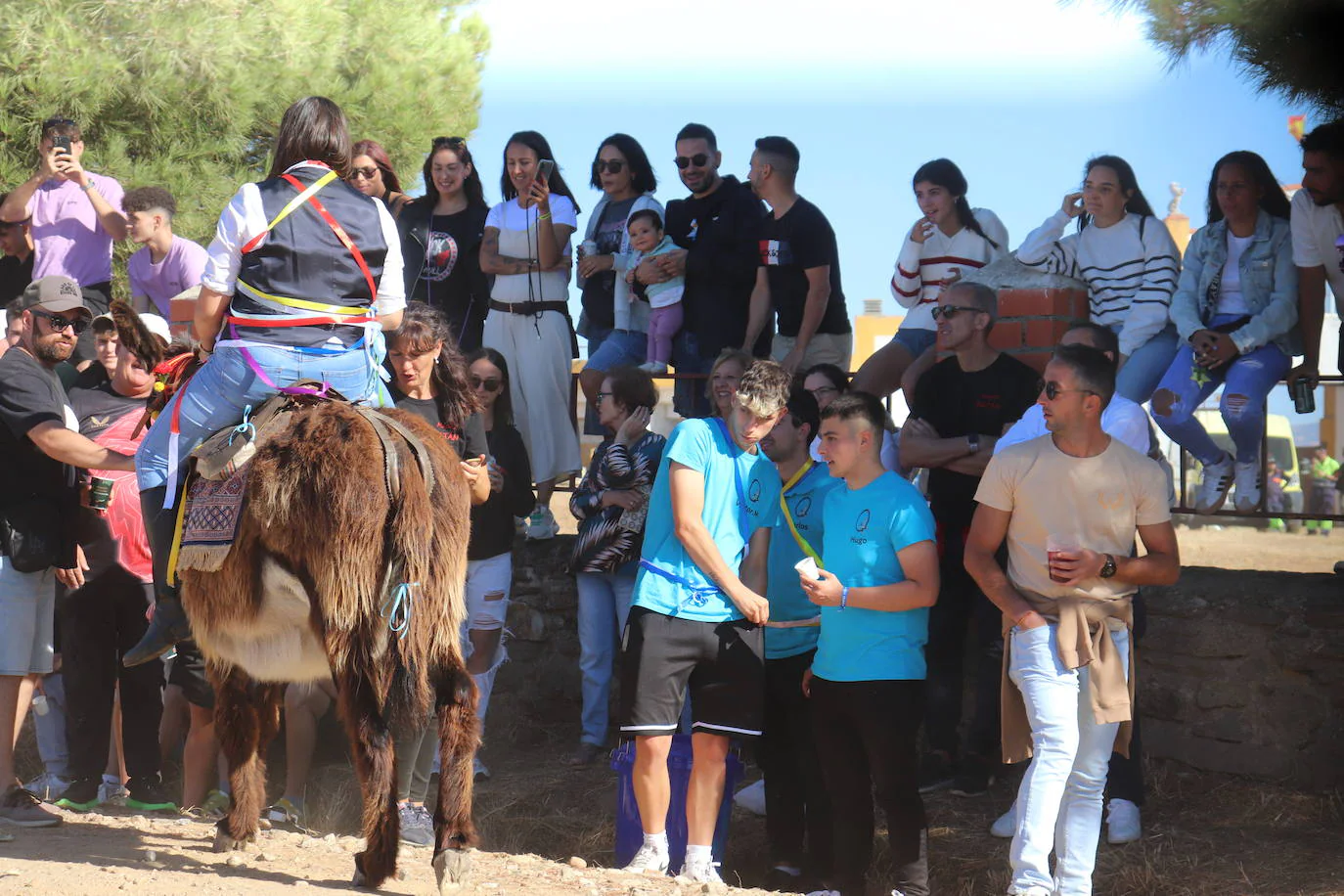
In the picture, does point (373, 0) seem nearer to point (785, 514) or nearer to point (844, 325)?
point (844, 325)

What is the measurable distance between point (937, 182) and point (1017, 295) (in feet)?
2.51

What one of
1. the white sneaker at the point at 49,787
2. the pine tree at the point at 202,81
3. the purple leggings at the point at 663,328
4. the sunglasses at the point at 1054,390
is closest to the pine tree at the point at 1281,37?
the sunglasses at the point at 1054,390

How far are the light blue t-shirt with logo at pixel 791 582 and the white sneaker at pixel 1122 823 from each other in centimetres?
158

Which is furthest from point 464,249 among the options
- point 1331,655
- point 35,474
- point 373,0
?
point 373,0

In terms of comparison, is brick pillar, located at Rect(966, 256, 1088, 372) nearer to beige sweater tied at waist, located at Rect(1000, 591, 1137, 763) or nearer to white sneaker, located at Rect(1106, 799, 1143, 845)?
white sneaker, located at Rect(1106, 799, 1143, 845)

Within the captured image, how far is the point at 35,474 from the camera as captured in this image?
6398 mm

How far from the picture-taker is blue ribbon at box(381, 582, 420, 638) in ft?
15.1

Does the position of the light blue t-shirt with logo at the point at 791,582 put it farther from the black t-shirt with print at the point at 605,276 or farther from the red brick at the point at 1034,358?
the black t-shirt with print at the point at 605,276

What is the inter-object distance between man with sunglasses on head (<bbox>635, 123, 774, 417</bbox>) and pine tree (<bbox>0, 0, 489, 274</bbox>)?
26.6ft

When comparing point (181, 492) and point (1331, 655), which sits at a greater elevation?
point (181, 492)

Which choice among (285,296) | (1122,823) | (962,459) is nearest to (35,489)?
(285,296)

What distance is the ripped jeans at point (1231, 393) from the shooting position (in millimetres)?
6812

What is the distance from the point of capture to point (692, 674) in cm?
556

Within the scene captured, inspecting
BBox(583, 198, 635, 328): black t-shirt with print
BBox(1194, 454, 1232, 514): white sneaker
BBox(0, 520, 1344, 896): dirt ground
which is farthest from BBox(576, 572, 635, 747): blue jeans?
BBox(1194, 454, 1232, 514): white sneaker
